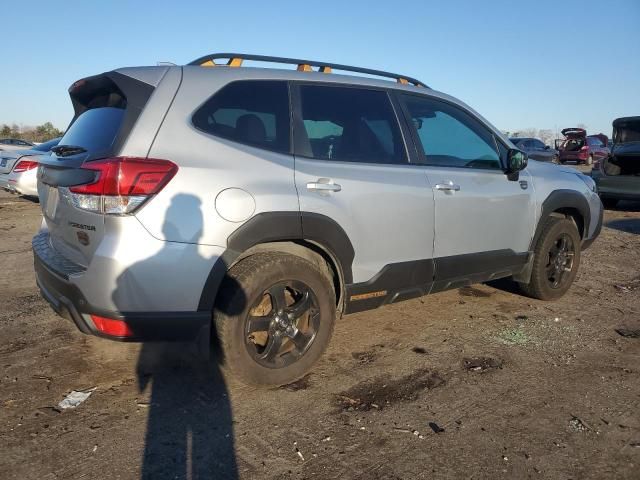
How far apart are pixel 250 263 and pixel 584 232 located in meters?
3.74

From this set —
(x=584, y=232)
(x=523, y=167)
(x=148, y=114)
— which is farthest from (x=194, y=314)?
(x=584, y=232)

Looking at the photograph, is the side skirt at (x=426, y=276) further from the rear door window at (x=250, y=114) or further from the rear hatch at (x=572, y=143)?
the rear hatch at (x=572, y=143)

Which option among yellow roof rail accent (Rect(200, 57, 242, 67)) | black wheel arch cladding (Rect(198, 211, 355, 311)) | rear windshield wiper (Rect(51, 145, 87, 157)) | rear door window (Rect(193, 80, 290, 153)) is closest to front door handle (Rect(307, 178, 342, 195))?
black wheel arch cladding (Rect(198, 211, 355, 311))

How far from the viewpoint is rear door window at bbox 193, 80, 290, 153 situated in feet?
9.06

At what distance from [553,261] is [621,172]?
726cm

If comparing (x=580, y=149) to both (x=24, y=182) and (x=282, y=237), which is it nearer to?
(x=24, y=182)

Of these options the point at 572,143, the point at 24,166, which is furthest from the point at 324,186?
the point at 572,143

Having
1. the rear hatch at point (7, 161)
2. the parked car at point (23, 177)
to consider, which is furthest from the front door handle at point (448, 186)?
the rear hatch at point (7, 161)

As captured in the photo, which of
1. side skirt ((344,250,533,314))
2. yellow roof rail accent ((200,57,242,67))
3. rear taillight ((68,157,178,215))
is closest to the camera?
rear taillight ((68,157,178,215))

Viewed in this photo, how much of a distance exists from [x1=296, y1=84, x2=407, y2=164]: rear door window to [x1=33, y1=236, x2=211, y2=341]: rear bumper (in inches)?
46.8

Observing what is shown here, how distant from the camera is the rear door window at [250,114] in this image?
276cm

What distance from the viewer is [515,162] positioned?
404 centimetres

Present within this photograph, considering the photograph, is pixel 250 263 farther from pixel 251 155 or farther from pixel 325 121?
pixel 325 121

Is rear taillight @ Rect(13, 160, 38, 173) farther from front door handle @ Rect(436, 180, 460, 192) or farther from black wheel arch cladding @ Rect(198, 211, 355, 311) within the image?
front door handle @ Rect(436, 180, 460, 192)
